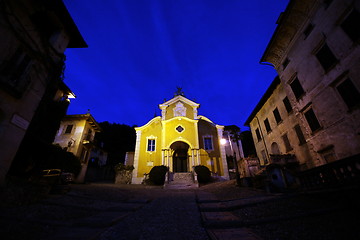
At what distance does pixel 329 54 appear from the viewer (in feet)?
29.7

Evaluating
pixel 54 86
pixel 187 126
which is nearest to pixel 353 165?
pixel 54 86

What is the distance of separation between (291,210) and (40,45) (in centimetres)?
1263

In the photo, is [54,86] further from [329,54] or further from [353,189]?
[329,54]

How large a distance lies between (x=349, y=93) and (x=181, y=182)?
14383mm

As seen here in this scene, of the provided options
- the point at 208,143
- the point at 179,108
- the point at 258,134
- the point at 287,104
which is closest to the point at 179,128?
the point at 179,108

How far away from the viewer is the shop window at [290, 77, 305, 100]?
1144 centimetres

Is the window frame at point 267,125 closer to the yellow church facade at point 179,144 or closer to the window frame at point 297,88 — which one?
the yellow church facade at point 179,144

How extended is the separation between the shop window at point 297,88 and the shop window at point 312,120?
147 cm

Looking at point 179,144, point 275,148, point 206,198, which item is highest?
point 179,144

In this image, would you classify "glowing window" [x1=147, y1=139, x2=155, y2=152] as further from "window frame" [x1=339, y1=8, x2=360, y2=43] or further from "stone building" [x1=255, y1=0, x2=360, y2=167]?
"window frame" [x1=339, y1=8, x2=360, y2=43]

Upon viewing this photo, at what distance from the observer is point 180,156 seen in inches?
822

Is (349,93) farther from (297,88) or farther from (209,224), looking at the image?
(209,224)

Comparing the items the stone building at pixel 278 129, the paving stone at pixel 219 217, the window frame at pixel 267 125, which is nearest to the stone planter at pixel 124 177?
the stone building at pixel 278 129

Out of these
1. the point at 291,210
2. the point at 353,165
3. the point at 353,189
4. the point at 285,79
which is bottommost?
the point at 291,210
